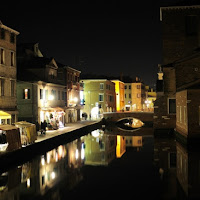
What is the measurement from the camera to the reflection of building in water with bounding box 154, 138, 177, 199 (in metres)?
15.4

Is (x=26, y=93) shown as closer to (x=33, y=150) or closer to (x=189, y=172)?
(x=33, y=150)

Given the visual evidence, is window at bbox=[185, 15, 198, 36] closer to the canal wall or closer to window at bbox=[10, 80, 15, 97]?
the canal wall

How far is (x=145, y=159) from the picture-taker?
24781mm

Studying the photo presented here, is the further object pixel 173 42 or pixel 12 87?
pixel 173 42

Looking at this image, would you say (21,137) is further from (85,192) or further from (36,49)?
(36,49)

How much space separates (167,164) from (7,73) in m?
16.3

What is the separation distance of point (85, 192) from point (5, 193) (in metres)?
3.70

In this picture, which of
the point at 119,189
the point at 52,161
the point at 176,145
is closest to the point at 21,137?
the point at 52,161

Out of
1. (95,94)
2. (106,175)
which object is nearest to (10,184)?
(106,175)

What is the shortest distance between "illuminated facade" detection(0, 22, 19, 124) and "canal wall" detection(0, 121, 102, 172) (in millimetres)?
4120

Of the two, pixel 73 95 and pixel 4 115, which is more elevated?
pixel 73 95

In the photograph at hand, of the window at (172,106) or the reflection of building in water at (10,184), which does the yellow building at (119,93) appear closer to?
the window at (172,106)

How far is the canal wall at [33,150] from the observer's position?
19875mm

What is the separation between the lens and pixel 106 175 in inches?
757
